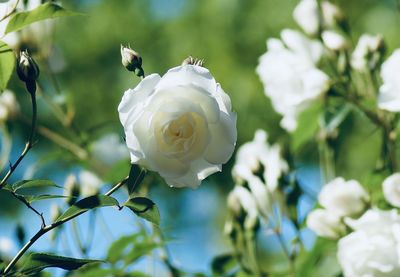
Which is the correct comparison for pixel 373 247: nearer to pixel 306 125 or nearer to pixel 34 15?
pixel 306 125

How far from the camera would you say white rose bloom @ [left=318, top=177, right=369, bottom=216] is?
1058mm

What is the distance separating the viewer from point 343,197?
1058mm

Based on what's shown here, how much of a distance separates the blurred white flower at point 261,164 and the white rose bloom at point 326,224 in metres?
0.18

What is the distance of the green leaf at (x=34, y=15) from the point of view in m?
0.73

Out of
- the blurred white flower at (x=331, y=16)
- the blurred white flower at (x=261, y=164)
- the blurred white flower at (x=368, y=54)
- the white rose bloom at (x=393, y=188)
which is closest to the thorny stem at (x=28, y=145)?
the white rose bloom at (x=393, y=188)

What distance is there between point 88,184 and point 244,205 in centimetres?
26

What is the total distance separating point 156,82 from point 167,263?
0.63 metres

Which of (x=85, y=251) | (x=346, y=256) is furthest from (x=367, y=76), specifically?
(x=85, y=251)

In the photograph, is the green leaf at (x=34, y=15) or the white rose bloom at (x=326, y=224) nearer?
the green leaf at (x=34, y=15)

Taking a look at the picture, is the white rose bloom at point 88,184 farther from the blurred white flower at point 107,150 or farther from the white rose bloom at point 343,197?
the white rose bloom at point 343,197

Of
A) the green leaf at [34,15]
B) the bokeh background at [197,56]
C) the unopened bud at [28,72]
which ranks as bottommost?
the bokeh background at [197,56]

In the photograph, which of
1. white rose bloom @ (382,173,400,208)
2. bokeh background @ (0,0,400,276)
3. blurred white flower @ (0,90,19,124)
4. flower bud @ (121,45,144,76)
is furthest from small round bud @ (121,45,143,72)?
bokeh background @ (0,0,400,276)

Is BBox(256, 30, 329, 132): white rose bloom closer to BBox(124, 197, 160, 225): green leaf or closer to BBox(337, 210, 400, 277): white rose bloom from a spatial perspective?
BBox(337, 210, 400, 277): white rose bloom

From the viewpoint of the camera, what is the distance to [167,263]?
1.23m
